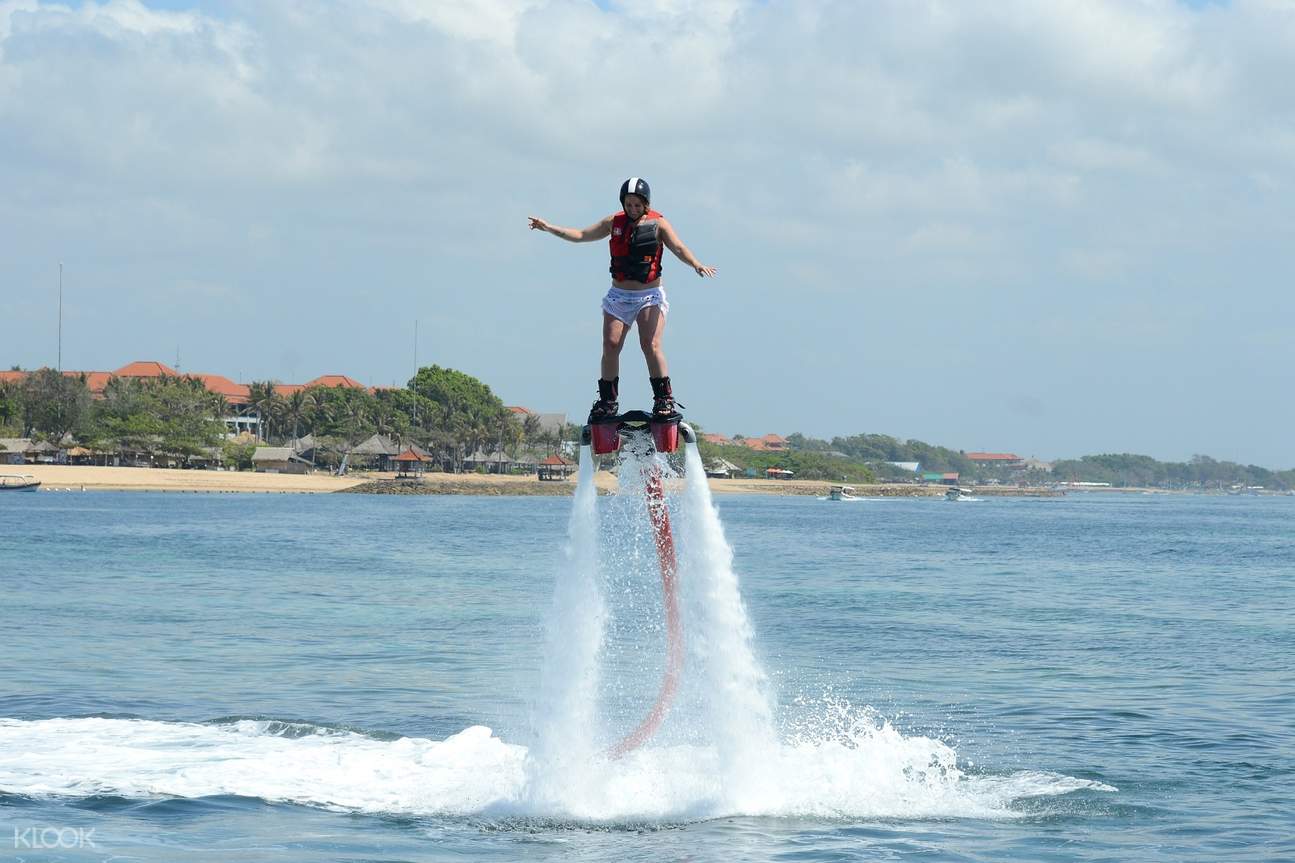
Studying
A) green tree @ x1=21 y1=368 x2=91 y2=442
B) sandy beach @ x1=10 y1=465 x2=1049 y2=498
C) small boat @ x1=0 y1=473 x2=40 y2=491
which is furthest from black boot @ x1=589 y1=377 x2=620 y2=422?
green tree @ x1=21 y1=368 x2=91 y2=442

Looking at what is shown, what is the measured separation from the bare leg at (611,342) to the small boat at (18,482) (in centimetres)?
15131

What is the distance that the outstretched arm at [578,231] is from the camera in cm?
1594

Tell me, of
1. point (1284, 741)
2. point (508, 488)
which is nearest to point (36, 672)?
point (1284, 741)

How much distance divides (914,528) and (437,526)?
130ft

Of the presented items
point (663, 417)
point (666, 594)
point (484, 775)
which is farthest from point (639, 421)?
point (484, 775)

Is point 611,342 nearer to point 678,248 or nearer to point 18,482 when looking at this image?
point 678,248

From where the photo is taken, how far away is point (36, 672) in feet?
98.6

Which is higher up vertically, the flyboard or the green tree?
the green tree

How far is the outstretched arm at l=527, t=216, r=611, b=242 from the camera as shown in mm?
15938

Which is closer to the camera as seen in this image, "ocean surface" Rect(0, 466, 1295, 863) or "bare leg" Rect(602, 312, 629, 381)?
"bare leg" Rect(602, 312, 629, 381)

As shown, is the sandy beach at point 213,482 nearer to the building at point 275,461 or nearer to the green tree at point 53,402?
the building at point 275,461

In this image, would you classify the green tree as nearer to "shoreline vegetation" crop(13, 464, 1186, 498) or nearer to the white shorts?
"shoreline vegetation" crop(13, 464, 1186, 498)

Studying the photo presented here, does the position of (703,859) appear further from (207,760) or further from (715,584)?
(207,760)

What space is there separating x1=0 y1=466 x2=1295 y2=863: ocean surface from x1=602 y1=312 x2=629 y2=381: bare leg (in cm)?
190
